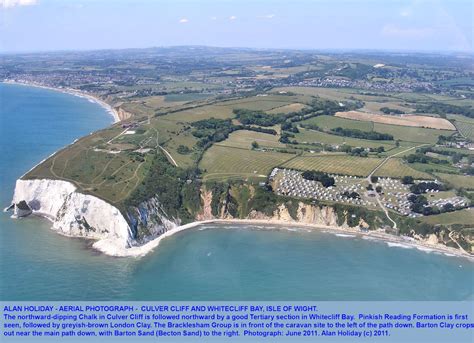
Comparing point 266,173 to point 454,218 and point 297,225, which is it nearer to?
point 297,225

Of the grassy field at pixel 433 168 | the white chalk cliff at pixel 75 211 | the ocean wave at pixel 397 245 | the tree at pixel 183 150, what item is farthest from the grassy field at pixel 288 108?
the white chalk cliff at pixel 75 211

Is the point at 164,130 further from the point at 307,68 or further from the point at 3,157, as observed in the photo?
the point at 307,68

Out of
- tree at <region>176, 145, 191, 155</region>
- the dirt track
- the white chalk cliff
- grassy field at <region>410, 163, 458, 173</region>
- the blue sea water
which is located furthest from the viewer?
the dirt track

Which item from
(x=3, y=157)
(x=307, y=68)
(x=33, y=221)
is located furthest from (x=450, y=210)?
(x=307, y=68)

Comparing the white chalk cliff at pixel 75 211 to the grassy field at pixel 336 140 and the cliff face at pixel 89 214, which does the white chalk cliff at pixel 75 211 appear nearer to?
the cliff face at pixel 89 214

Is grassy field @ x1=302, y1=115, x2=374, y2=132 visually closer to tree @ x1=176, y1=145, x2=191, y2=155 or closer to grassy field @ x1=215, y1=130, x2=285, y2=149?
grassy field @ x1=215, y1=130, x2=285, y2=149

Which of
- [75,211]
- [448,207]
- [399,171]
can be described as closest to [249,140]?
[399,171]

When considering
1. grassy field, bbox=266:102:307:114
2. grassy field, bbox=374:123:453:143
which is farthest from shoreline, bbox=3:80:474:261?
grassy field, bbox=266:102:307:114
